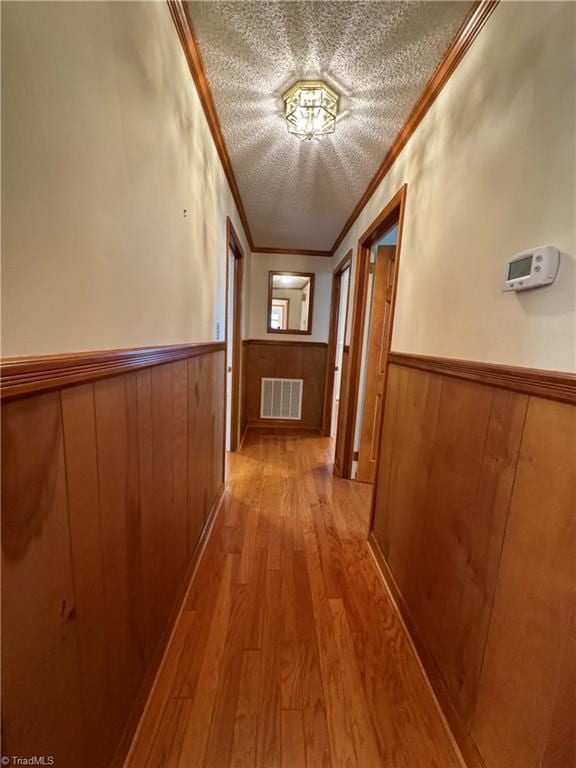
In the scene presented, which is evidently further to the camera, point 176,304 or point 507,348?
point 176,304

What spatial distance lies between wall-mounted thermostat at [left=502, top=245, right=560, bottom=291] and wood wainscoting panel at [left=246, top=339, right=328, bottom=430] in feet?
10.1

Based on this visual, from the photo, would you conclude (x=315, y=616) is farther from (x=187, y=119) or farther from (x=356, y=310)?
(x=187, y=119)

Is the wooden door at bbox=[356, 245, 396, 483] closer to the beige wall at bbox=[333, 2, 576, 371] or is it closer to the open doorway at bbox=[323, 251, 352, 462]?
the open doorway at bbox=[323, 251, 352, 462]

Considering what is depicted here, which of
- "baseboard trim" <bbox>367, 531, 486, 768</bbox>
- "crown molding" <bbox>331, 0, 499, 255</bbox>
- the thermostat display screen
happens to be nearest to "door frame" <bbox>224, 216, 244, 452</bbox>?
"crown molding" <bbox>331, 0, 499, 255</bbox>

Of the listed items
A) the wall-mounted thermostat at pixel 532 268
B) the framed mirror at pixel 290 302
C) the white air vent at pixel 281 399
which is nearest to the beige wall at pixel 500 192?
the wall-mounted thermostat at pixel 532 268

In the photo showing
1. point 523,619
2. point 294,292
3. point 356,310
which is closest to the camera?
point 523,619

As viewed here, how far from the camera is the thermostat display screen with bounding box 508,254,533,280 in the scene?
75 centimetres

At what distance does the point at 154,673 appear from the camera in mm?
1042

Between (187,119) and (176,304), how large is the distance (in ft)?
2.50

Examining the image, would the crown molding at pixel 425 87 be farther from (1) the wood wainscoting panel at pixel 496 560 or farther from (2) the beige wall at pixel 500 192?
(1) the wood wainscoting panel at pixel 496 560

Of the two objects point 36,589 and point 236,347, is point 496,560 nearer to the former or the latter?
point 36,589

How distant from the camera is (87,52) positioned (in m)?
0.60

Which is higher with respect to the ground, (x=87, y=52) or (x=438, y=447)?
(x=87, y=52)

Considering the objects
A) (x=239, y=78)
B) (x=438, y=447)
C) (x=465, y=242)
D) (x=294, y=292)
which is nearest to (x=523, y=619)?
(x=438, y=447)
